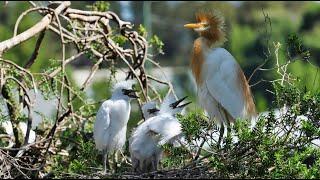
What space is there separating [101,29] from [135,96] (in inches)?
22.9

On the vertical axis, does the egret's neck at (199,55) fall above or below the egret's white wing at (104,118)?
above

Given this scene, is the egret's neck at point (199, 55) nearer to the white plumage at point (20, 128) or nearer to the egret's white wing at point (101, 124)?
the egret's white wing at point (101, 124)

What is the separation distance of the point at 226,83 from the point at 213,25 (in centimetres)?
28

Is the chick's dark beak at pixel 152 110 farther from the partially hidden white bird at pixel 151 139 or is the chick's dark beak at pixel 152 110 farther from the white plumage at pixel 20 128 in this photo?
the white plumage at pixel 20 128

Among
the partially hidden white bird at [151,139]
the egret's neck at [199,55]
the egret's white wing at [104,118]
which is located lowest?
the partially hidden white bird at [151,139]

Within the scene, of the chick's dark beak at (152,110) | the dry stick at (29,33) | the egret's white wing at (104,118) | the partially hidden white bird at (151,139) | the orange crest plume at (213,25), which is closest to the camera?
the dry stick at (29,33)

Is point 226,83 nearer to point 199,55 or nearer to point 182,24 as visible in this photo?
point 199,55

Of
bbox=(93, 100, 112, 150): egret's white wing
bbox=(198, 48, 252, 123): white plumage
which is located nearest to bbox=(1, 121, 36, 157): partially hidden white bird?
bbox=(93, 100, 112, 150): egret's white wing

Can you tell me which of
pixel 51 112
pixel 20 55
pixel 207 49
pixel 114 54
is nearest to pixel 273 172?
pixel 207 49

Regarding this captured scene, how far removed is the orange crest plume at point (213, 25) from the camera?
3664 mm

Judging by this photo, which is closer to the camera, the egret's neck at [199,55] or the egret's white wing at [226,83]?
the egret's white wing at [226,83]

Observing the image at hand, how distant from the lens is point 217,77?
3.62 meters

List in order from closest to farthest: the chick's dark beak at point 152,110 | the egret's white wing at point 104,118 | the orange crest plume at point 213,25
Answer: the egret's white wing at point 104,118, the chick's dark beak at point 152,110, the orange crest plume at point 213,25

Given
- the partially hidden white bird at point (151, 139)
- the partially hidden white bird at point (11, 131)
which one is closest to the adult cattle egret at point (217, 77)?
the partially hidden white bird at point (151, 139)
